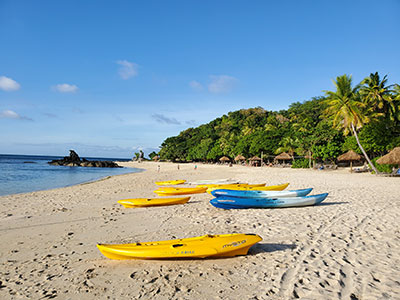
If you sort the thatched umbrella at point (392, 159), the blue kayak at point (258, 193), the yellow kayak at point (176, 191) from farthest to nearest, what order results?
the thatched umbrella at point (392, 159), the yellow kayak at point (176, 191), the blue kayak at point (258, 193)

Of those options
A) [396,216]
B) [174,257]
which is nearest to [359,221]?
[396,216]

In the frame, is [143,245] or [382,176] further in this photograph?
[382,176]

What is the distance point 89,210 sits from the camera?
8789 mm

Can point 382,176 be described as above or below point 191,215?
above

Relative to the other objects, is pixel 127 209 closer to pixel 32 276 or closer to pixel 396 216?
pixel 32 276

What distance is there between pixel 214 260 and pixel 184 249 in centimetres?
62

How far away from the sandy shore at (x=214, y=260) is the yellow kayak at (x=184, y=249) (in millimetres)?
170

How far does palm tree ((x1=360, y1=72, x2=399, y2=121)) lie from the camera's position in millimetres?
24688

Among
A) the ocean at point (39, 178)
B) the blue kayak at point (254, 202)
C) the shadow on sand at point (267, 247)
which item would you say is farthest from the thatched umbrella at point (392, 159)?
the ocean at point (39, 178)

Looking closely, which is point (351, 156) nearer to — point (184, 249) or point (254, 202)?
point (254, 202)

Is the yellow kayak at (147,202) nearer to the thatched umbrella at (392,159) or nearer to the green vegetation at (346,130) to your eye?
the thatched umbrella at (392,159)

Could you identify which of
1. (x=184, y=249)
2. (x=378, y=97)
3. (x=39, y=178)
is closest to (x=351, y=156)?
(x=378, y=97)

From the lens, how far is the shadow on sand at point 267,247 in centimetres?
469

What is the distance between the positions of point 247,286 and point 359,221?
4.83m
